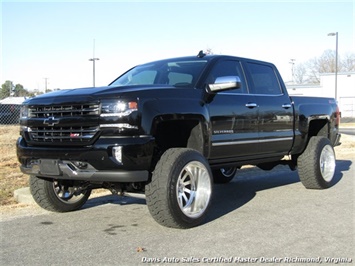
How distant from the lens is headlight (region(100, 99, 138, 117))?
457 cm

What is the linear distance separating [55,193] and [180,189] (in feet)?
5.91

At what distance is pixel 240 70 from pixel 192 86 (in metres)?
1.23

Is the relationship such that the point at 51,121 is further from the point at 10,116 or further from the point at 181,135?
the point at 10,116

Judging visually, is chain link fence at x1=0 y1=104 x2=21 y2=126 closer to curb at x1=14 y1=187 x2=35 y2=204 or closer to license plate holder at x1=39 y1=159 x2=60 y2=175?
curb at x1=14 y1=187 x2=35 y2=204

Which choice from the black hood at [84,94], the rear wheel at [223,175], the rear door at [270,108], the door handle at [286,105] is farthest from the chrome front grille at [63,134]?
the rear wheel at [223,175]

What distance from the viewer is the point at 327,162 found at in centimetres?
798

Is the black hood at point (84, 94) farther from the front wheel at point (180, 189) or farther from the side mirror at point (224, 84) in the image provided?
the front wheel at point (180, 189)

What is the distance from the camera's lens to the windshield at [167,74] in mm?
5805

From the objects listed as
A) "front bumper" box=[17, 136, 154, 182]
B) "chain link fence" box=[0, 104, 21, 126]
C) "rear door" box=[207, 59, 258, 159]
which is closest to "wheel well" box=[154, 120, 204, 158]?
"rear door" box=[207, 59, 258, 159]

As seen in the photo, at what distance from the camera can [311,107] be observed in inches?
304

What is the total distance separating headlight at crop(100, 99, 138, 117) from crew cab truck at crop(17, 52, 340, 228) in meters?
0.01

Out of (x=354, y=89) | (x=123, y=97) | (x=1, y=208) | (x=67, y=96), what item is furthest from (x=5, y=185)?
(x=354, y=89)

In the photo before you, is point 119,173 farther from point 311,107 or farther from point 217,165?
point 311,107

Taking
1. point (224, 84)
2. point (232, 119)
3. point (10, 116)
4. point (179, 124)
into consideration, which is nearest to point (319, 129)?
point (232, 119)
